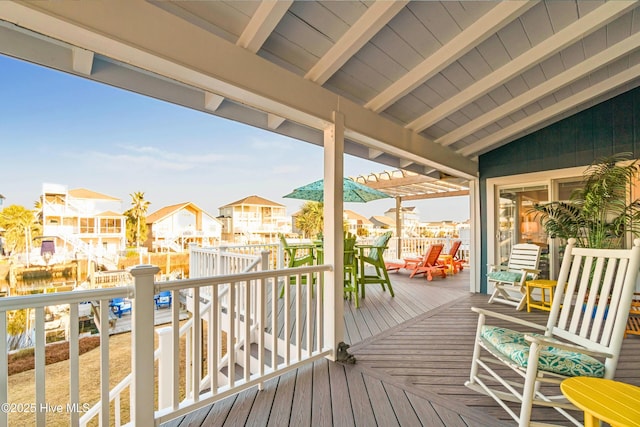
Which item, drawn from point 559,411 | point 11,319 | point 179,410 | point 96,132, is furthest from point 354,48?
point 96,132

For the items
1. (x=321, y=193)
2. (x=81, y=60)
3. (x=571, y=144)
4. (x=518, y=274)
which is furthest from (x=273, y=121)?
(x=571, y=144)

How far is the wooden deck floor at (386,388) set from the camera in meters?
1.93

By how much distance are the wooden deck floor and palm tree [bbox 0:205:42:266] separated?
193 cm

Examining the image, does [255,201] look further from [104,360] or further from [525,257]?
[104,360]

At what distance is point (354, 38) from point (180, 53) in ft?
3.97

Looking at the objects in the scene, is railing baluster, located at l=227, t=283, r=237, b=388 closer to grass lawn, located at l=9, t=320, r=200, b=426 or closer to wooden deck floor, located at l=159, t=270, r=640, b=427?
wooden deck floor, located at l=159, t=270, r=640, b=427

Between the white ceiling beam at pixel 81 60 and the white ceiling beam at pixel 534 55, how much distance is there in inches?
122

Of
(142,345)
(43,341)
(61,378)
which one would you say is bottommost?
(61,378)

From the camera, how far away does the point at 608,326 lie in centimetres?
170

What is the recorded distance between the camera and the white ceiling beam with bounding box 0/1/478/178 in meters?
1.41

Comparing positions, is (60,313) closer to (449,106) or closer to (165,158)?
(449,106)

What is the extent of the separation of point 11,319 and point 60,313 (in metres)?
0.43

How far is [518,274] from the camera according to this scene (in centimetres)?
450

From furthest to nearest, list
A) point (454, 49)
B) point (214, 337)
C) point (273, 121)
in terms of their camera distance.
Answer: point (273, 121)
point (454, 49)
point (214, 337)
